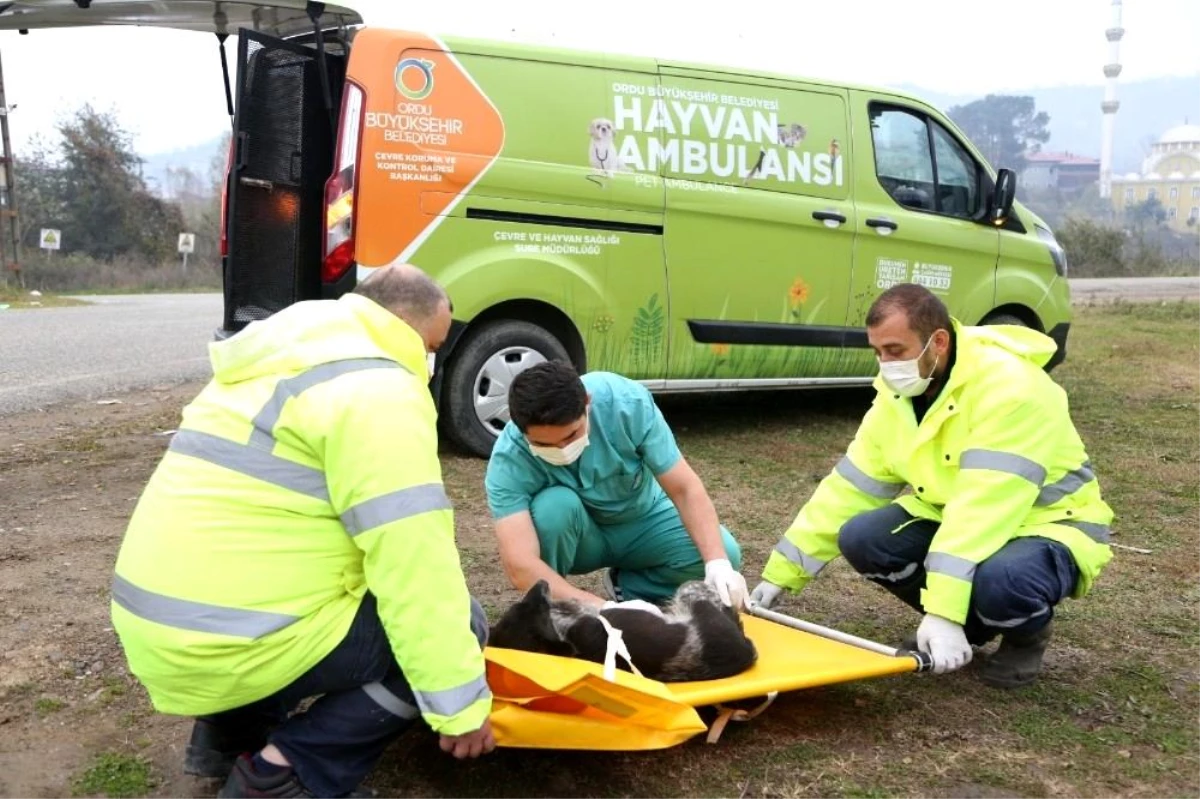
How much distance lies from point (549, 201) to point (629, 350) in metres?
0.90

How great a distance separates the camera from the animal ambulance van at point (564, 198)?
5336 millimetres

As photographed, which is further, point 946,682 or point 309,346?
point 946,682

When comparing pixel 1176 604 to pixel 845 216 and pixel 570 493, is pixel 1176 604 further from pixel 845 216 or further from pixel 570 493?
pixel 845 216

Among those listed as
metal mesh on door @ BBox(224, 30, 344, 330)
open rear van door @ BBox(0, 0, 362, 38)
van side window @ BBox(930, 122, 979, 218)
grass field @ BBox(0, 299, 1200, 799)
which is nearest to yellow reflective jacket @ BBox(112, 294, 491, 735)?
grass field @ BBox(0, 299, 1200, 799)

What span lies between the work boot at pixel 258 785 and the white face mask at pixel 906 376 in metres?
1.84

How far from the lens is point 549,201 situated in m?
5.65

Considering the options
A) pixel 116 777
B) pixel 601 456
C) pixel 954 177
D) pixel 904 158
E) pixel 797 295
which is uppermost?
pixel 904 158

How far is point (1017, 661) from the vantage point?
10.5 ft

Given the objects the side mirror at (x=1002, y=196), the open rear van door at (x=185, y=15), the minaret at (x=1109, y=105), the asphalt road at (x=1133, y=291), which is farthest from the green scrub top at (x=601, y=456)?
the minaret at (x=1109, y=105)

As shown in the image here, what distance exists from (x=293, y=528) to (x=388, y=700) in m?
0.46

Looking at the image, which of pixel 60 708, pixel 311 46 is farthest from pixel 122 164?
pixel 60 708

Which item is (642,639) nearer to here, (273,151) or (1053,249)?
(273,151)

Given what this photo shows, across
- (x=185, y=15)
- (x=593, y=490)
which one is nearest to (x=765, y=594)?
(x=593, y=490)

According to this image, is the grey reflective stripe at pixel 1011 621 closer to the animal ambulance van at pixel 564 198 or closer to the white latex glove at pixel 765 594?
the white latex glove at pixel 765 594
